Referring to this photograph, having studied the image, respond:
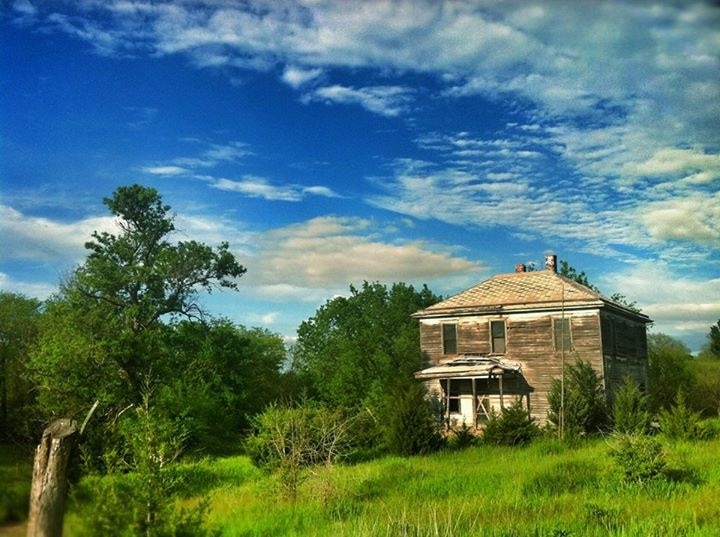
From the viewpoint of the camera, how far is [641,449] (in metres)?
16.5

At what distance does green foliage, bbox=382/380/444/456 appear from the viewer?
83.5 feet

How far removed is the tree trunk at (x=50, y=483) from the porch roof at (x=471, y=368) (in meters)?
26.1

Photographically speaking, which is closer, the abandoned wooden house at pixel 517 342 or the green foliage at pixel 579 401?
the green foliage at pixel 579 401

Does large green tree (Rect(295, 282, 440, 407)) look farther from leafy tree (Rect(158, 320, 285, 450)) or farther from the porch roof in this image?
leafy tree (Rect(158, 320, 285, 450))

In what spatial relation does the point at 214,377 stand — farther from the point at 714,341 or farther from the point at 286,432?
the point at 714,341

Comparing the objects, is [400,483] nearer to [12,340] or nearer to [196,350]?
[196,350]

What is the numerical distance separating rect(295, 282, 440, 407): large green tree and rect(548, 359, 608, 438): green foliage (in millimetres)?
6634

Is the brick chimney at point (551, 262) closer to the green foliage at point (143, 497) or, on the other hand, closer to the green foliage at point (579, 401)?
the green foliage at point (579, 401)

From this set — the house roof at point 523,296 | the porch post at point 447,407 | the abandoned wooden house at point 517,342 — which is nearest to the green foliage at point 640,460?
the abandoned wooden house at point 517,342

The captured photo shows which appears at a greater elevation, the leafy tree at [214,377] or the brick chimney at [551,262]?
the brick chimney at [551,262]

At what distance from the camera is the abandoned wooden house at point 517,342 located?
31859mm

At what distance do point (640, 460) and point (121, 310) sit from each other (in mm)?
24805

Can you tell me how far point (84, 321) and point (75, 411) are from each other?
559cm

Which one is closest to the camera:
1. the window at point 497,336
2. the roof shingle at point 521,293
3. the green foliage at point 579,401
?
the green foliage at point 579,401
